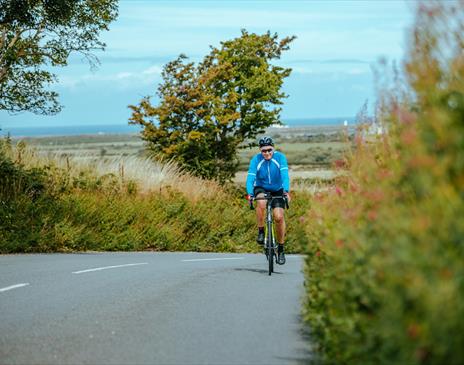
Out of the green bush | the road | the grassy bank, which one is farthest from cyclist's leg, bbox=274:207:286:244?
the green bush

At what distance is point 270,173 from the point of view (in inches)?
582

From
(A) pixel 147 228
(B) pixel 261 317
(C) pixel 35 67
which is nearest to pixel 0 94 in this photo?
(C) pixel 35 67

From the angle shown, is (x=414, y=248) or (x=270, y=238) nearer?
(x=414, y=248)

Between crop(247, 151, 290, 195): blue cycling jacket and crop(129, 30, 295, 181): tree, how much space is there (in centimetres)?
2179

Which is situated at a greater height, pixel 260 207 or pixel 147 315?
pixel 260 207

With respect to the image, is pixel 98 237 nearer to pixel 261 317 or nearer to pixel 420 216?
pixel 261 317

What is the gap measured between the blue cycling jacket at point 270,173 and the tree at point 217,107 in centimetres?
2179

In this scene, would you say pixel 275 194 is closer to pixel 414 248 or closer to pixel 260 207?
pixel 260 207

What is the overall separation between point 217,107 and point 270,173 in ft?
78.3

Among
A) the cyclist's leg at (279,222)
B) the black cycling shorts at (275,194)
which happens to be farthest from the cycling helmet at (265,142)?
the cyclist's leg at (279,222)

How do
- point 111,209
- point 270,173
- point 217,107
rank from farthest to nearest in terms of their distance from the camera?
1. point 217,107
2. point 111,209
3. point 270,173

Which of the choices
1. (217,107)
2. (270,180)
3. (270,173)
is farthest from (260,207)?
(217,107)

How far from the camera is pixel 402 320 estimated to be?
372 cm

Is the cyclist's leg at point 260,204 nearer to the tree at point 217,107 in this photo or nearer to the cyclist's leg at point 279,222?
the cyclist's leg at point 279,222
